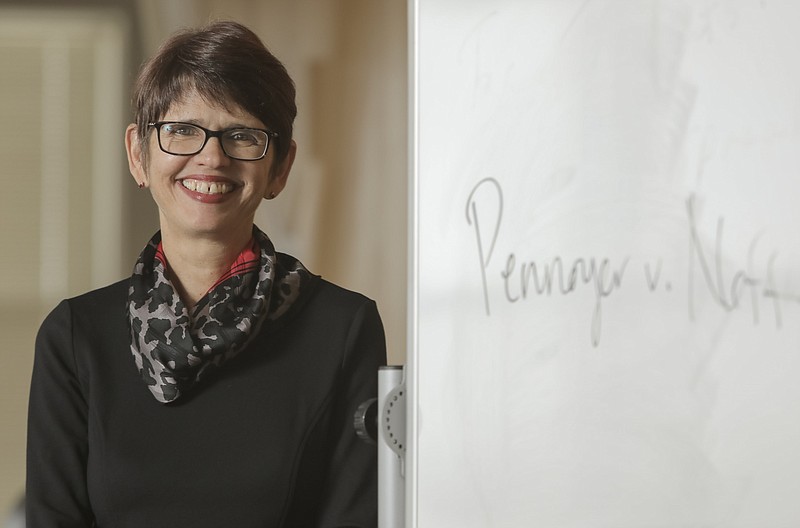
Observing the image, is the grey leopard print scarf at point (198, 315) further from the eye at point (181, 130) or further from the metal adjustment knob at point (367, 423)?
the metal adjustment knob at point (367, 423)

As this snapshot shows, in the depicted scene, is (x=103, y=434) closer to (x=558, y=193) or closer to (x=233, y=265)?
(x=233, y=265)

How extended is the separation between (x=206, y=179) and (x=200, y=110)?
0.11m

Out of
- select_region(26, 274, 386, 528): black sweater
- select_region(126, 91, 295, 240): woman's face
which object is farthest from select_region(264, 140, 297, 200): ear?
select_region(26, 274, 386, 528): black sweater

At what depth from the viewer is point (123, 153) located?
4.51 feet

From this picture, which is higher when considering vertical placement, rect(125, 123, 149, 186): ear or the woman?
rect(125, 123, 149, 186): ear

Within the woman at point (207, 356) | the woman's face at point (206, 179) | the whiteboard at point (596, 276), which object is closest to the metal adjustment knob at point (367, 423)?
the whiteboard at point (596, 276)

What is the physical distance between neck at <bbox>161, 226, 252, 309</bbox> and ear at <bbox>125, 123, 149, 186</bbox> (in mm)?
97

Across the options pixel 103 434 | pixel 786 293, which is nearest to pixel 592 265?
pixel 786 293

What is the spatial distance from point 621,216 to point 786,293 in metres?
0.18

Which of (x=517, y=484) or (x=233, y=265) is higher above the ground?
(x=233, y=265)

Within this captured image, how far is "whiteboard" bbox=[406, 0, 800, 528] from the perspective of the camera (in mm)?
802

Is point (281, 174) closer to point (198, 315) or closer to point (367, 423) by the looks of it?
point (198, 315)

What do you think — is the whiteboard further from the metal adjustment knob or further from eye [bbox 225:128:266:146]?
eye [bbox 225:128:266:146]

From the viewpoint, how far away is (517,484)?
2.62 ft
